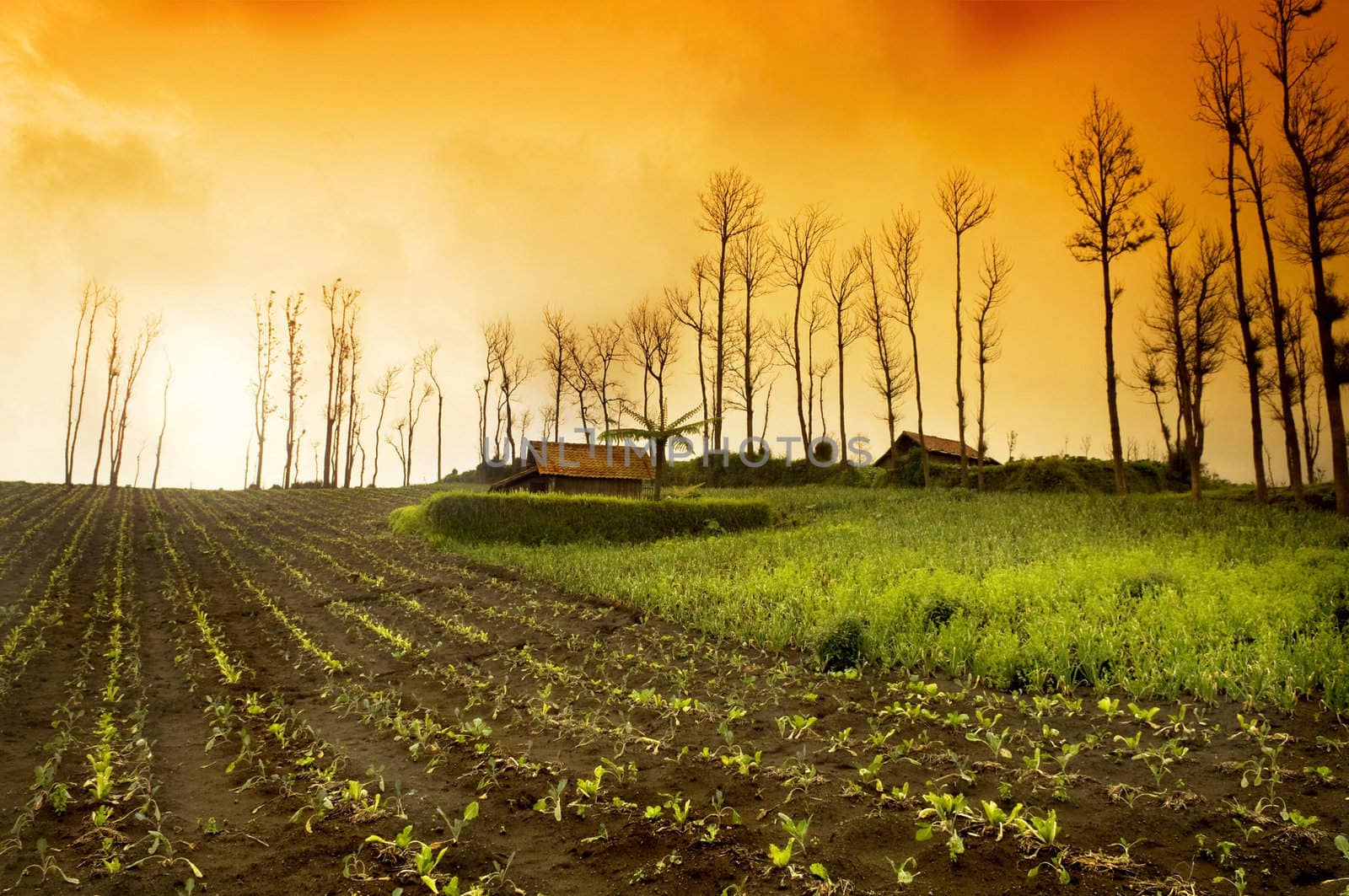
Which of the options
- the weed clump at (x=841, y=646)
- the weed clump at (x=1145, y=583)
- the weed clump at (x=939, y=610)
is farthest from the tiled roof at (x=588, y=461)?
the weed clump at (x=841, y=646)

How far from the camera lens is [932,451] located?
4722cm

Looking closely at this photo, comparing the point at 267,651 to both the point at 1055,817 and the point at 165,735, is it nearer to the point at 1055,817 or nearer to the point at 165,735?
the point at 165,735

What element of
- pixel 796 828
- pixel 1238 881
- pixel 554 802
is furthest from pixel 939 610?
pixel 554 802

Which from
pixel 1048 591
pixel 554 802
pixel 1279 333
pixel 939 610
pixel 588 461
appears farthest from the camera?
pixel 588 461

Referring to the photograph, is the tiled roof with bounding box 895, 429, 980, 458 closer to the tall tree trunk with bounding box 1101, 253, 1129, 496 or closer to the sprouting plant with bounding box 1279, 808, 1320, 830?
the tall tree trunk with bounding box 1101, 253, 1129, 496

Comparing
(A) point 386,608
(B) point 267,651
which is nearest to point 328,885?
(B) point 267,651

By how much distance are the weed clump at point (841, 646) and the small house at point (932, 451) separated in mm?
35647

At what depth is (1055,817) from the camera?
189 inches

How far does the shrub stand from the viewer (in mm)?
23859

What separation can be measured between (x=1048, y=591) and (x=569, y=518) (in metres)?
16.2

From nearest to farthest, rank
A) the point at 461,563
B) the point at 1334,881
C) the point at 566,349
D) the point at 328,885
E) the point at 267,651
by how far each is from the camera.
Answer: the point at 1334,881 → the point at 328,885 → the point at 267,651 → the point at 461,563 → the point at 566,349

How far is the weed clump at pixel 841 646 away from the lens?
30.0 ft

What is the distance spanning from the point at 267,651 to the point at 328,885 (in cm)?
823

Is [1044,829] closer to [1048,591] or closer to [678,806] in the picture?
[678,806]
